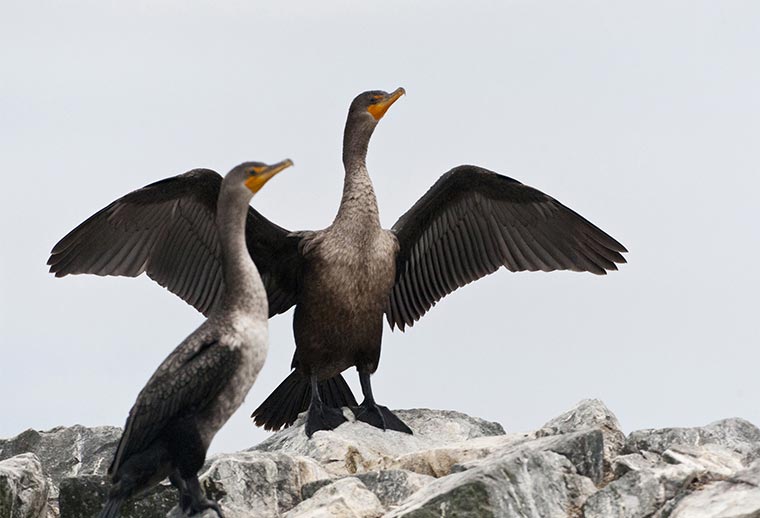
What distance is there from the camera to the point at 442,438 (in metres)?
9.48

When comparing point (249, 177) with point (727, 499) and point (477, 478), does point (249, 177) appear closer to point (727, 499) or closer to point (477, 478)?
point (477, 478)

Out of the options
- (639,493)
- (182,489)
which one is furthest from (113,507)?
(639,493)

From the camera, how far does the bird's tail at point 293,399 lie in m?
10.2

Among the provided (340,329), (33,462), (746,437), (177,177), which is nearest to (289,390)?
(340,329)

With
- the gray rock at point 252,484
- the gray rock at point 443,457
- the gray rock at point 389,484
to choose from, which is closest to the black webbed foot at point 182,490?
the gray rock at point 252,484

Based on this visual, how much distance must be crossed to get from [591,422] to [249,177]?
104 inches

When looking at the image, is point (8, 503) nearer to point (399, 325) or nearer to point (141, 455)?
point (141, 455)

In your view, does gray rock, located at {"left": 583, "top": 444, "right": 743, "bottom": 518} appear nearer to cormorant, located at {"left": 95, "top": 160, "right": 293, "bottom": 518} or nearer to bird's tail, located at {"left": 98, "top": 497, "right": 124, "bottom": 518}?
cormorant, located at {"left": 95, "top": 160, "right": 293, "bottom": 518}

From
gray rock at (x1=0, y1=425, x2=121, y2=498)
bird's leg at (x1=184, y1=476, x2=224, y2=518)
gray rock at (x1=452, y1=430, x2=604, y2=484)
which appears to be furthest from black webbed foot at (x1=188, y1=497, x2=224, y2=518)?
gray rock at (x1=0, y1=425, x2=121, y2=498)

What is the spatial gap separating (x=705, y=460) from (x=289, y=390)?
4002mm

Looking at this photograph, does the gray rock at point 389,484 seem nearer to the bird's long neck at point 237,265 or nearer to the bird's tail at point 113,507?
the bird's long neck at point 237,265

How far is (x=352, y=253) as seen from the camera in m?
9.36

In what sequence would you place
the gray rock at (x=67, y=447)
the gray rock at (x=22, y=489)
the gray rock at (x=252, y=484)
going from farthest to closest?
the gray rock at (x=67, y=447), the gray rock at (x=22, y=489), the gray rock at (x=252, y=484)

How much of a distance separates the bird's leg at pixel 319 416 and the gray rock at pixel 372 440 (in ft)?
0.23
